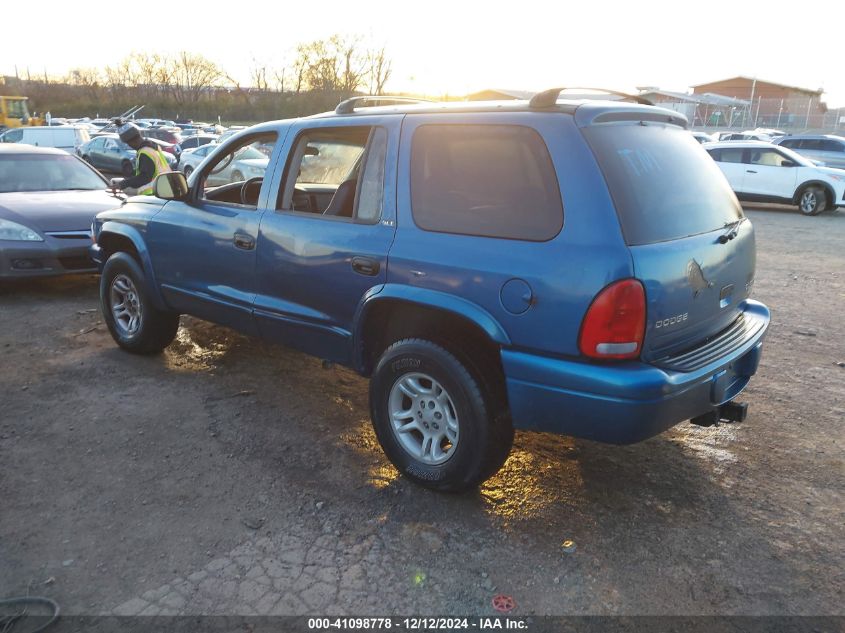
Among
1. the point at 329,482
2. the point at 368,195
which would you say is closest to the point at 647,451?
the point at 329,482

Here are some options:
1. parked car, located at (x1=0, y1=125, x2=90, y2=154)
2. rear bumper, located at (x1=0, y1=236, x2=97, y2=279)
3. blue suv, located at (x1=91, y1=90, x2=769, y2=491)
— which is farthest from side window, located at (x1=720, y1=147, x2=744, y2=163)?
parked car, located at (x1=0, y1=125, x2=90, y2=154)

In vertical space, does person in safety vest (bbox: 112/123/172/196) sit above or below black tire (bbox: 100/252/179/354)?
above

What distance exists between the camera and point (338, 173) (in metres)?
4.70

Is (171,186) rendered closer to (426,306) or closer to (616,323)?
(426,306)

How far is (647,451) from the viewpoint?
3.85 m

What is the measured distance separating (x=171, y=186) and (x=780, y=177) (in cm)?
1535

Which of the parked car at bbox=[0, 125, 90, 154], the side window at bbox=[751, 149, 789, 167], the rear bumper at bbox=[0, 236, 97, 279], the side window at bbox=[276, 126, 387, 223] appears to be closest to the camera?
the side window at bbox=[276, 126, 387, 223]

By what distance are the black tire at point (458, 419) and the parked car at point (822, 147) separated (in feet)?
66.1

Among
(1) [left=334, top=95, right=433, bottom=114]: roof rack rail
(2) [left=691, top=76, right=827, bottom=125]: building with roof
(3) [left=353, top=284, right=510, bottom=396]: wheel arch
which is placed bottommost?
→ (3) [left=353, top=284, right=510, bottom=396]: wheel arch

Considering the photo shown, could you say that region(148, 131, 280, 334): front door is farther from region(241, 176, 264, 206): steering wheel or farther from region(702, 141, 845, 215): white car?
region(702, 141, 845, 215): white car

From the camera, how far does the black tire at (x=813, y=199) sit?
1539 cm

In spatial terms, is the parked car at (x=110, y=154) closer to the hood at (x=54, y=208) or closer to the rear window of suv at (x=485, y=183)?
the hood at (x=54, y=208)

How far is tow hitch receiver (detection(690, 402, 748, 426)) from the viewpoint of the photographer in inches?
125

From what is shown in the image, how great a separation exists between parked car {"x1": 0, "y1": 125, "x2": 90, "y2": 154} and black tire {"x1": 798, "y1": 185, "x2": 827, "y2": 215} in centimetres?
Result: 2090
